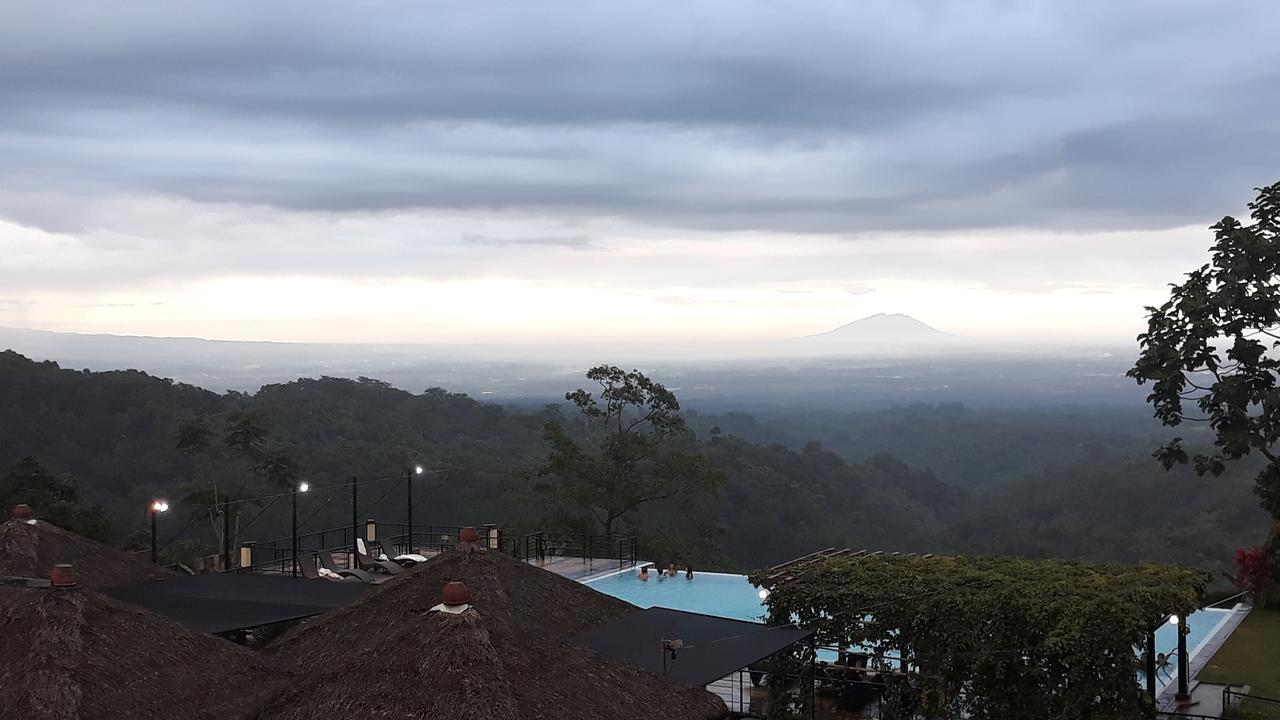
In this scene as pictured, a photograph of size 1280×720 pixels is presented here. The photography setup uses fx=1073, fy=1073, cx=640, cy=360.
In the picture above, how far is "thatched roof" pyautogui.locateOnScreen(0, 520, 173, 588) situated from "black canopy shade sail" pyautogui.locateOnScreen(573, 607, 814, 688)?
666 centimetres

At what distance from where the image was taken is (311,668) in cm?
957

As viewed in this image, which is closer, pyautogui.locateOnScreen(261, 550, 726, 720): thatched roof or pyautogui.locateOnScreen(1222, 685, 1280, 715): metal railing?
pyautogui.locateOnScreen(261, 550, 726, 720): thatched roof

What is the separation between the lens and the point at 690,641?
10.7 metres

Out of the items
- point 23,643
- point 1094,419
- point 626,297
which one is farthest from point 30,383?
point 1094,419

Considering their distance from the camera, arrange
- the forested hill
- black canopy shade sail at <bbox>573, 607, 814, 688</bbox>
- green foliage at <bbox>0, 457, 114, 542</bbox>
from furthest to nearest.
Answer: the forested hill → green foliage at <bbox>0, 457, 114, 542</bbox> → black canopy shade sail at <bbox>573, 607, 814, 688</bbox>

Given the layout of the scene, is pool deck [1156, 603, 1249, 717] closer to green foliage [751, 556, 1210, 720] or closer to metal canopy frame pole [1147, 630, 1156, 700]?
metal canopy frame pole [1147, 630, 1156, 700]

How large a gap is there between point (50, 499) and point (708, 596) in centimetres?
1569

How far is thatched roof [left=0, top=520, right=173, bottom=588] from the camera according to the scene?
41.0 ft

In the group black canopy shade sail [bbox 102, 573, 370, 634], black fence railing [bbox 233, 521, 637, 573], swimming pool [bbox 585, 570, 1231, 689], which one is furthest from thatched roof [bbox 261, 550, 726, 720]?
swimming pool [bbox 585, 570, 1231, 689]

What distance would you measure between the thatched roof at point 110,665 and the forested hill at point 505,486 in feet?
73.2

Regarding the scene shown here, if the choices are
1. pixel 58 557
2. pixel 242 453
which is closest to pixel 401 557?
pixel 58 557

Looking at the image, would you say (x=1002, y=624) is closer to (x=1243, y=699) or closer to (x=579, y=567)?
(x=1243, y=699)

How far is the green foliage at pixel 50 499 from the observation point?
80.1 ft

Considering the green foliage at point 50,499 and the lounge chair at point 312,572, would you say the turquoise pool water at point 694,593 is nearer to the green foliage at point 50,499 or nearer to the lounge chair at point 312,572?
the lounge chair at point 312,572
